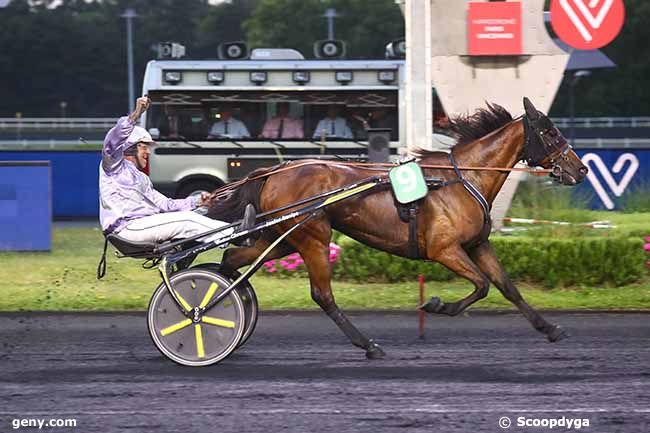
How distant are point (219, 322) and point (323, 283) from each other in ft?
2.68

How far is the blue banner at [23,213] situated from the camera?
1482 centimetres

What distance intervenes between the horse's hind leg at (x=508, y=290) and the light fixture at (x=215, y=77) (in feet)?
36.4

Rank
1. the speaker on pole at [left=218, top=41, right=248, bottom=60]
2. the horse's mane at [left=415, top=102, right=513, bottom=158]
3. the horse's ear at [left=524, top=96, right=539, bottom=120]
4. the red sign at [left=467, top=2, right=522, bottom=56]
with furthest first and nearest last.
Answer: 1. the speaker on pole at [left=218, top=41, right=248, bottom=60]
2. the red sign at [left=467, top=2, right=522, bottom=56]
3. the horse's mane at [left=415, top=102, right=513, bottom=158]
4. the horse's ear at [left=524, top=96, right=539, bottom=120]

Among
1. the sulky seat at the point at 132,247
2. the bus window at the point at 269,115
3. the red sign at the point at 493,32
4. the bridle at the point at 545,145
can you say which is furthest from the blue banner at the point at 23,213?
the bridle at the point at 545,145

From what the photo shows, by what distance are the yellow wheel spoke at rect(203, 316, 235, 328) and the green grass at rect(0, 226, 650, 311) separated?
294 centimetres

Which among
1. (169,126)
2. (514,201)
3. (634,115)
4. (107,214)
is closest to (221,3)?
(634,115)

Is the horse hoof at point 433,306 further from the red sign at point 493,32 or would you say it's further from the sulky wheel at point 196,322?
the red sign at point 493,32

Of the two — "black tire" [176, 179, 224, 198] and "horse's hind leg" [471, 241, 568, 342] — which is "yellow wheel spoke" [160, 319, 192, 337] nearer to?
"horse's hind leg" [471, 241, 568, 342]

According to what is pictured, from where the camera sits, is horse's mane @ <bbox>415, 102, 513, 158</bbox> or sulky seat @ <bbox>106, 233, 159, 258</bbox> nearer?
sulky seat @ <bbox>106, 233, 159, 258</bbox>

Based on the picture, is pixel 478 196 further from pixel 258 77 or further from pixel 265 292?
pixel 258 77

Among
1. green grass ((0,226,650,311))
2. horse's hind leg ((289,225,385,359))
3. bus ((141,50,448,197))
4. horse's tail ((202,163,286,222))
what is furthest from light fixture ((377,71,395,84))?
horse's hind leg ((289,225,385,359))

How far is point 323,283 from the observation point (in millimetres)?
8141

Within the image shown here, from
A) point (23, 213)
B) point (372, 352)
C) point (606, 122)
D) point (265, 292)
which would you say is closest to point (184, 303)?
point (372, 352)

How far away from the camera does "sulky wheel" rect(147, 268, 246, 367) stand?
25.5 ft
